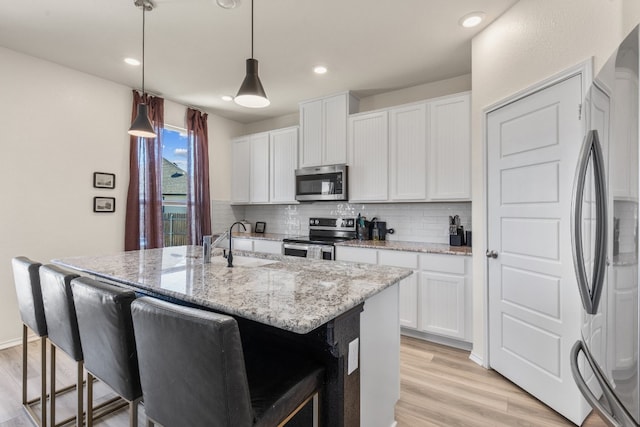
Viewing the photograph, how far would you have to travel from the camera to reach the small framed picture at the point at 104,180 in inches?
137

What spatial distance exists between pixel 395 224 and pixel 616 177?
2.89m

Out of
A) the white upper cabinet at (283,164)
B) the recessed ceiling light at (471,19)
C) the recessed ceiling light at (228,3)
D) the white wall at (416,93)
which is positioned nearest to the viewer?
the recessed ceiling light at (228,3)

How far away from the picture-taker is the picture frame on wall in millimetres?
3482

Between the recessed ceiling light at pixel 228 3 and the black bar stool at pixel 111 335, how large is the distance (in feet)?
6.77

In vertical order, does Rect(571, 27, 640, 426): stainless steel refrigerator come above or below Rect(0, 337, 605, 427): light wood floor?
above

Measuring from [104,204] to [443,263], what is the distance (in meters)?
3.75

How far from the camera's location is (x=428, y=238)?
11.7 ft

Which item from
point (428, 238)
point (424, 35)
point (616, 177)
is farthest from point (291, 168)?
point (616, 177)

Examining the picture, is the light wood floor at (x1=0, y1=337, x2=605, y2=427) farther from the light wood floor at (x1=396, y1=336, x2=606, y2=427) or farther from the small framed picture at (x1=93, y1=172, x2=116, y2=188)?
the small framed picture at (x1=93, y1=172, x2=116, y2=188)

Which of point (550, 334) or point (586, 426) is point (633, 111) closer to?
point (550, 334)

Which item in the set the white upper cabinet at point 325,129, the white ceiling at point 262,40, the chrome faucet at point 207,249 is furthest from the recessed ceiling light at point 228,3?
the white upper cabinet at point 325,129

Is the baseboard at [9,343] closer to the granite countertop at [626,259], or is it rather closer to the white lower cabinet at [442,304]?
the white lower cabinet at [442,304]

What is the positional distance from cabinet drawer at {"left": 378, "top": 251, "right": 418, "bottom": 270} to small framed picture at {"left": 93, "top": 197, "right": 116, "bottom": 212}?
3.13 metres

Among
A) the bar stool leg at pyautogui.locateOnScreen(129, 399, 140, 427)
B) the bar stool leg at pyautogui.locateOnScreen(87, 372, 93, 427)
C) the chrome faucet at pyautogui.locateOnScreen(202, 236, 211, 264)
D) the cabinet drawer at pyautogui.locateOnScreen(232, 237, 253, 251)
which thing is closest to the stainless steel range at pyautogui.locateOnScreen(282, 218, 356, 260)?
the cabinet drawer at pyautogui.locateOnScreen(232, 237, 253, 251)
